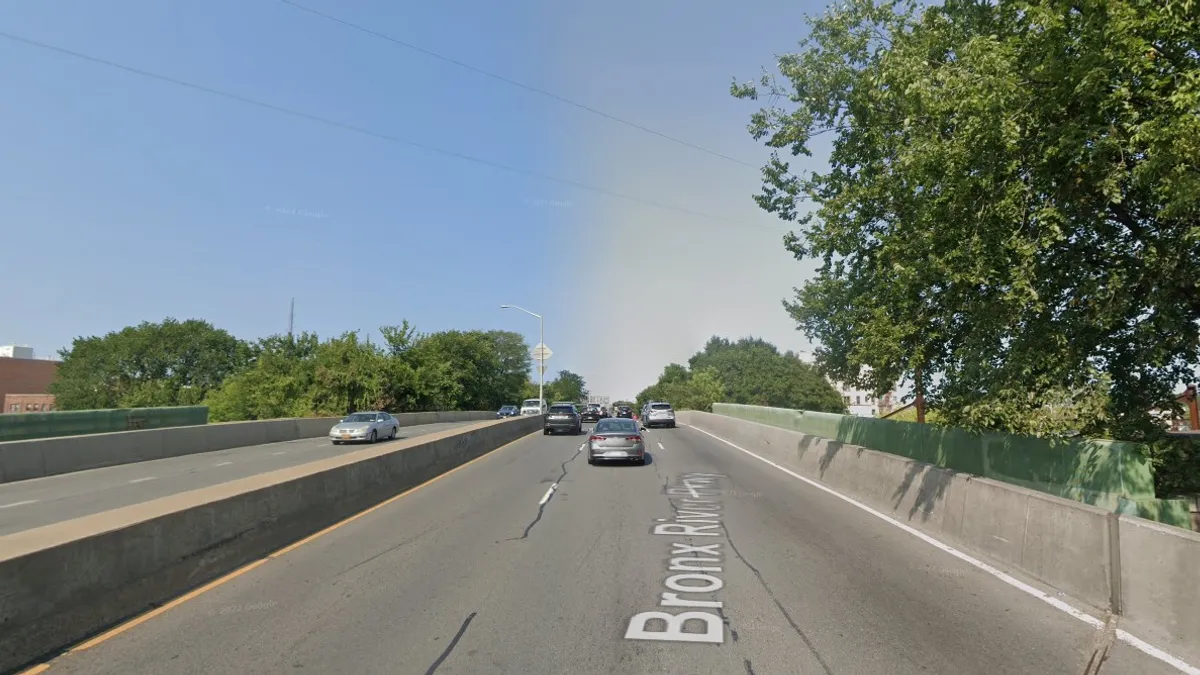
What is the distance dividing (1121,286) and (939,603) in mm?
5477

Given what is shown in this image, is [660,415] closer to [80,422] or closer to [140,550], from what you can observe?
[80,422]

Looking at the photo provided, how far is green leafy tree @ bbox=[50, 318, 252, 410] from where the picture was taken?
3319 inches

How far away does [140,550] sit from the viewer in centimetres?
625

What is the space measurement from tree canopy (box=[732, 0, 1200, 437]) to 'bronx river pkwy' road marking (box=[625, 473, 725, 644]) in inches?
159

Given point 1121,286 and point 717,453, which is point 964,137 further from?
point 717,453

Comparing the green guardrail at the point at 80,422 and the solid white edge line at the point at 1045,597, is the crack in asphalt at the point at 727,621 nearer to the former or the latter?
the solid white edge line at the point at 1045,597

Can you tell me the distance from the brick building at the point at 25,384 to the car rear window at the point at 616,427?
96.9m

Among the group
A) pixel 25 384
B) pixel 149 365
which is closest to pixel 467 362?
pixel 149 365

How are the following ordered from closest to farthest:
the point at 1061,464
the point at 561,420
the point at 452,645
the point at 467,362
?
the point at 452,645 → the point at 1061,464 → the point at 561,420 → the point at 467,362

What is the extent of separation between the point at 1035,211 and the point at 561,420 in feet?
95.1

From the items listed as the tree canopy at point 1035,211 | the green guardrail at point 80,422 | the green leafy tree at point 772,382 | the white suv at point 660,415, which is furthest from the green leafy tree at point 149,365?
the tree canopy at point 1035,211

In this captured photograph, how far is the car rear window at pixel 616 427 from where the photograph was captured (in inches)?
816

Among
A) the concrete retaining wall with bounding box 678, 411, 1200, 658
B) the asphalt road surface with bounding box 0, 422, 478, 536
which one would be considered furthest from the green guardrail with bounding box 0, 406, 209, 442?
the concrete retaining wall with bounding box 678, 411, 1200, 658

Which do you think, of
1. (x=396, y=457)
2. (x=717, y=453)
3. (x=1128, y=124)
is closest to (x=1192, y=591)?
(x=1128, y=124)
